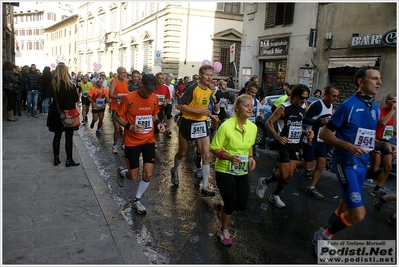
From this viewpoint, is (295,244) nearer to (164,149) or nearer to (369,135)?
(369,135)

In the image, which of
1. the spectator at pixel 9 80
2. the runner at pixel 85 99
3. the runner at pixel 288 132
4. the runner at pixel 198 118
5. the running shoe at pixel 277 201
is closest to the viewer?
the runner at pixel 288 132

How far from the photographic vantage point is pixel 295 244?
3.98 m

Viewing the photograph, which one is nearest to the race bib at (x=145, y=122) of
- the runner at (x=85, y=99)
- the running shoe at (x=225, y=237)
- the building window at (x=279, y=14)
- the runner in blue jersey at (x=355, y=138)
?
the running shoe at (x=225, y=237)

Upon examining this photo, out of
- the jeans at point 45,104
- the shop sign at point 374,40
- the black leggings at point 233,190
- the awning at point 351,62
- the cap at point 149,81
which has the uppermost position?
the shop sign at point 374,40

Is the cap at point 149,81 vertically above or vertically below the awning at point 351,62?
below

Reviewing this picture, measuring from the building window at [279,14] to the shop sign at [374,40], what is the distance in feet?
14.0

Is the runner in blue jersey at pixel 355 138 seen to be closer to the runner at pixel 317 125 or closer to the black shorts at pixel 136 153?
the runner at pixel 317 125

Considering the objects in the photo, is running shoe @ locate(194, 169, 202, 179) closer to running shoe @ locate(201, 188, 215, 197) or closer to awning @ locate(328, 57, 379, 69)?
running shoe @ locate(201, 188, 215, 197)

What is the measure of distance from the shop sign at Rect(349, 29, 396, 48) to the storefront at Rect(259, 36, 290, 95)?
13.7ft

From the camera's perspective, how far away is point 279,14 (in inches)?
729

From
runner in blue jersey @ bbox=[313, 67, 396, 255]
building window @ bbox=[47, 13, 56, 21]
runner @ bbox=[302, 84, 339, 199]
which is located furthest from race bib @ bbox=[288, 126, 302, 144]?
building window @ bbox=[47, 13, 56, 21]

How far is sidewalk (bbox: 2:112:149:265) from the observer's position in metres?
3.42

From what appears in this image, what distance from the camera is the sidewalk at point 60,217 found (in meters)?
3.42

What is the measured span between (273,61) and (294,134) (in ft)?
49.5
